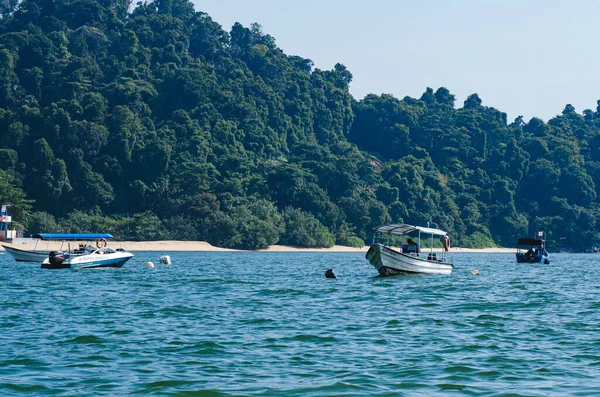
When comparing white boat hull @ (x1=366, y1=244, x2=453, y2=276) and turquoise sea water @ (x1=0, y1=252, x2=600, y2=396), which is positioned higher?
white boat hull @ (x1=366, y1=244, x2=453, y2=276)

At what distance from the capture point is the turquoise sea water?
74.5 feet

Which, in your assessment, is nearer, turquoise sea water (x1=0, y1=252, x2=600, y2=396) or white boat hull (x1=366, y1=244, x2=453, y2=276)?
turquoise sea water (x1=0, y1=252, x2=600, y2=396)

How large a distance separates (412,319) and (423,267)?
28269 millimetres

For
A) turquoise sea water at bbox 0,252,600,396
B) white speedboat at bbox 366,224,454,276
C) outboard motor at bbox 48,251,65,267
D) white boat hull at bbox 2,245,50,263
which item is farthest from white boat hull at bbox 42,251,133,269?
white speedboat at bbox 366,224,454,276

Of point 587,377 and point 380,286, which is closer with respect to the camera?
point 587,377

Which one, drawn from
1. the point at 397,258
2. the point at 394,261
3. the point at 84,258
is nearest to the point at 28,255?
the point at 84,258

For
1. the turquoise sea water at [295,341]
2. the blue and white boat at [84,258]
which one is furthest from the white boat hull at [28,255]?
the turquoise sea water at [295,341]

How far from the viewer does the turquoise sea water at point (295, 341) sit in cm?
2270

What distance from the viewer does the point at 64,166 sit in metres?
163

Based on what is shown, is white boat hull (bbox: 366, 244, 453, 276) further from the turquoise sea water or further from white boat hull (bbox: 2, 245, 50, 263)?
white boat hull (bbox: 2, 245, 50, 263)

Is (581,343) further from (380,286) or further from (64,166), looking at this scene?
(64,166)

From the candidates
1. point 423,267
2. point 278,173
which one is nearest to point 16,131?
point 278,173

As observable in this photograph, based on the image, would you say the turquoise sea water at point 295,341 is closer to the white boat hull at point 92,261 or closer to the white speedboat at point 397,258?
the white speedboat at point 397,258

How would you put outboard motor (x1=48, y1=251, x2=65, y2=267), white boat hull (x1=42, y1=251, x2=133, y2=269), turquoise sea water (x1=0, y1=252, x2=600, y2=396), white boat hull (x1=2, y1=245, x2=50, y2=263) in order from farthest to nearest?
white boat hull (x1=2, y1=245, x2=50, y2=263), white boat hull (x1=42, y1=251, x2=133, y2=269), outboard motor (x1=48, y1=251, x2=65, y2=267), turquoise sea water (x1=0, y1=252, x2=600, y2=396)
